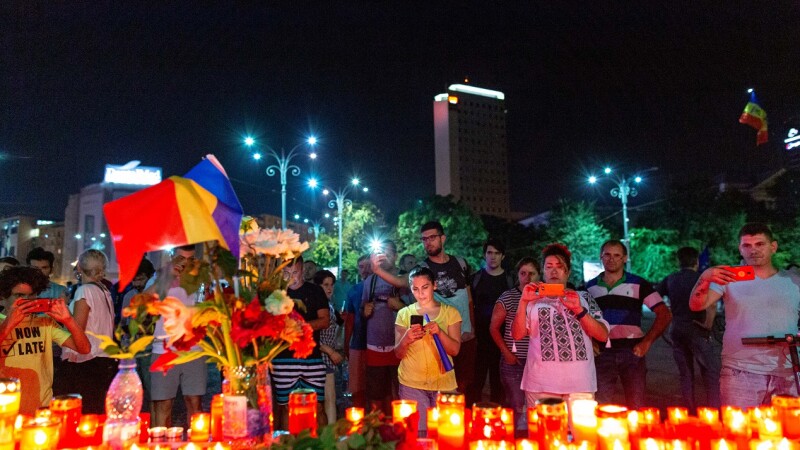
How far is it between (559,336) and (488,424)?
171 centimetres

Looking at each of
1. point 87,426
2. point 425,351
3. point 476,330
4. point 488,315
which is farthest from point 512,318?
point 87,426

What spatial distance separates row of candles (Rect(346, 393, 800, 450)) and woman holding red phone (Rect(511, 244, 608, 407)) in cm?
124

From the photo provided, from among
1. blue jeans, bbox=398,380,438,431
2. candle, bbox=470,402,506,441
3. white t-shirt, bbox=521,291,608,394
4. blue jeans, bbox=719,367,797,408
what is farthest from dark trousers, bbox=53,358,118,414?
blue jeans, bbox=719,367,797,408

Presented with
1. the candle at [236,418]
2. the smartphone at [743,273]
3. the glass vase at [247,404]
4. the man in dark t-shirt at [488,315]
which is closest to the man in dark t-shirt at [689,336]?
the man in dark t-shirt at [488,315]

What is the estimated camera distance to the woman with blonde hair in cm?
440

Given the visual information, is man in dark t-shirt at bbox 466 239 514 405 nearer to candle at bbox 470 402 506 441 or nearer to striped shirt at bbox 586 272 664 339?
striped shirt at bbox 586 272 664 339

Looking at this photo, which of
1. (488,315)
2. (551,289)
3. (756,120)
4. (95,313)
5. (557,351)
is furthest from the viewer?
(756,120)

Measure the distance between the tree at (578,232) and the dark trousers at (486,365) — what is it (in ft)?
98.1

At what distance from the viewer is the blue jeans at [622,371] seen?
15.5ft

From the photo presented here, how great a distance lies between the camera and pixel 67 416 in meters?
2.34

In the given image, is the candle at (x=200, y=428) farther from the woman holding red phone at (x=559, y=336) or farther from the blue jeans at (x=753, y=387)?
the blue jeans at (x=753, y=387)

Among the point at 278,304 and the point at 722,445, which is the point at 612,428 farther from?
the point at 278,304

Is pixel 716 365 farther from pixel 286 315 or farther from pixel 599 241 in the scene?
pixel 599 241

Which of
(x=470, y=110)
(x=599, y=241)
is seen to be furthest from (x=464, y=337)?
(x=470, y=110)
